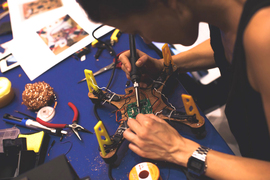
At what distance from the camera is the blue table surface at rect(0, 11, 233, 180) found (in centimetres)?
63

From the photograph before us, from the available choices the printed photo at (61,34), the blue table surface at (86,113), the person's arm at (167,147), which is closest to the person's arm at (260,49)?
the person's arm at (167,147)

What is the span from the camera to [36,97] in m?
0.81

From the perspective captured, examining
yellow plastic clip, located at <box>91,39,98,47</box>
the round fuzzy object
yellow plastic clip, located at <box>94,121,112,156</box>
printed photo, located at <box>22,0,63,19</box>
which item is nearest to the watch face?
yellow plastic clip, located at <box>94,121,112,156</box>

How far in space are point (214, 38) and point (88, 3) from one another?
433 millimetres

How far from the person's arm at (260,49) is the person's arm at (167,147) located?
0.57 feet

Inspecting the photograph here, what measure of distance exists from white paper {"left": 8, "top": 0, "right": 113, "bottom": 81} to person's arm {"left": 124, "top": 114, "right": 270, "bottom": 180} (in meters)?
0.57

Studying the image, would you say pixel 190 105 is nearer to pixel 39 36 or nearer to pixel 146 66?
pixel 146 66

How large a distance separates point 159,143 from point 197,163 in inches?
4.2

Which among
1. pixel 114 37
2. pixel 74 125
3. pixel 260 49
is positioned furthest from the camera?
pixel 114 37

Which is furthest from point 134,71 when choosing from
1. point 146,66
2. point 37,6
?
point 37,6

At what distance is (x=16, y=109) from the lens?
864 mm

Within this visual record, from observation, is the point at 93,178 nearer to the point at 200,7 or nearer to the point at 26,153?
the point at 26,153

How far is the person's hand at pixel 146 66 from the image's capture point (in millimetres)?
749

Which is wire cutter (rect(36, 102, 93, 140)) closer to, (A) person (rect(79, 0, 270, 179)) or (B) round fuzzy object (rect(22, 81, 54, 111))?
(B) round fuzzy object (rect(22, 81, 54, 111))
